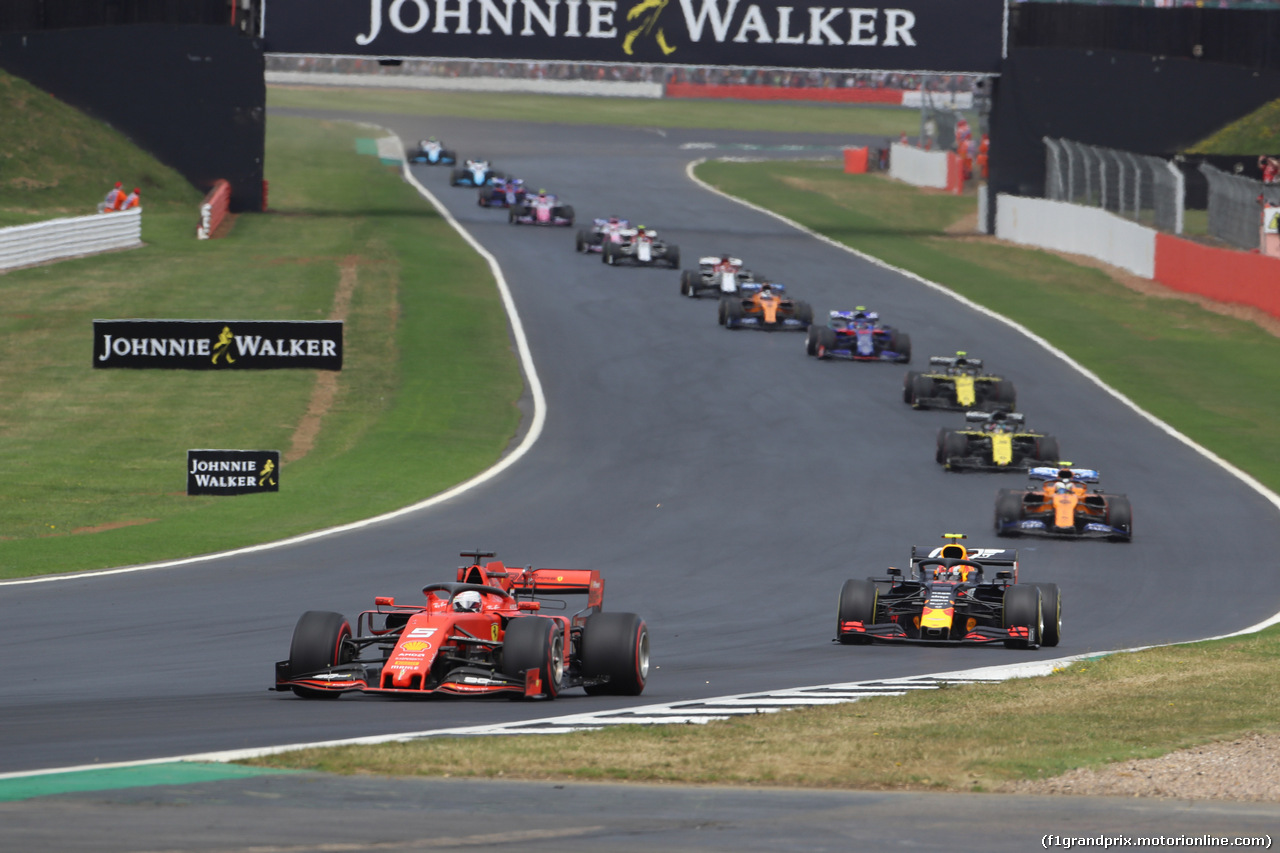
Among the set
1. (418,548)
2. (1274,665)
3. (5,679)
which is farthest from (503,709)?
(418,548)

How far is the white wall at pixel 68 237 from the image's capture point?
46.1 metres

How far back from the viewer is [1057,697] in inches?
539

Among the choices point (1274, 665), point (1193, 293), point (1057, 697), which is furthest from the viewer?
point (1193, 293)

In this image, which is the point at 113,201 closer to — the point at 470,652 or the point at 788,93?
the point at 470,652

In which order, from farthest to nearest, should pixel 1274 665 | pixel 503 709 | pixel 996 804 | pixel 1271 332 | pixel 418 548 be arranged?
pixel 1271 332 < pixel 418 548 < pixel 1274 665 < pixel 503 709 < pixel 996 804

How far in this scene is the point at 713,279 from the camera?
45406 millimetres

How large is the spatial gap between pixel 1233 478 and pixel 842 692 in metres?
17.2

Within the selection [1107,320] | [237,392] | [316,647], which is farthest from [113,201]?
[316,647]

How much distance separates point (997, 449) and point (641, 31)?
29.2 metres

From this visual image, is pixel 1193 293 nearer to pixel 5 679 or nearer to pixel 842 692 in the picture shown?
pixel 842 692

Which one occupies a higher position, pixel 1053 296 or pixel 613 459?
pixel 1053 296

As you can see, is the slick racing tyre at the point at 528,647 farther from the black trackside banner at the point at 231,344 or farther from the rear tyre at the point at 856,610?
the black trackside banner at the point at 231,344

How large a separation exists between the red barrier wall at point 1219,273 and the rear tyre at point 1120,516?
2104 centimetres

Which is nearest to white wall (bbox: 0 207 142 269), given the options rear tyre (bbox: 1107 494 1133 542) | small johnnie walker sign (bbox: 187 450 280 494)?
small johnnie walker sign (bbox: 187 450 280 494)
